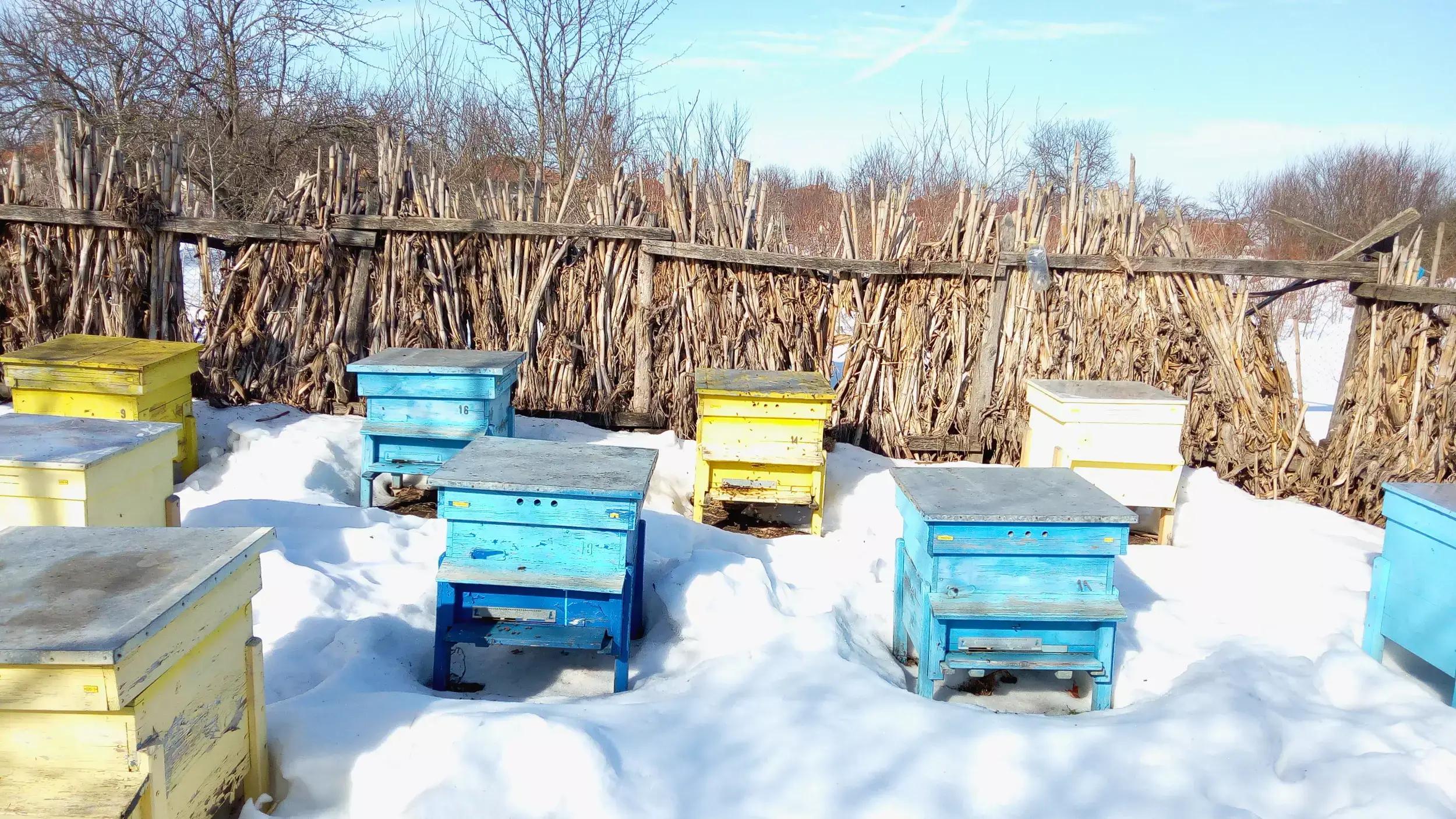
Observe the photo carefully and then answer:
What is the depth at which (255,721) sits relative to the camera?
2709 millimetres

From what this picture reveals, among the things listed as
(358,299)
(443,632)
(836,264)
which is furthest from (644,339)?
Result: (443,632)

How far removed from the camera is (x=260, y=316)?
7312 millimetres

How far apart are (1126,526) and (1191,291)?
164 inches

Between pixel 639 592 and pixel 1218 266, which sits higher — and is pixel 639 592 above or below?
below

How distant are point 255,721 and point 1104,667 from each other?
315cm

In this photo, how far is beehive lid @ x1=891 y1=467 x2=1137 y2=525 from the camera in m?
3.64

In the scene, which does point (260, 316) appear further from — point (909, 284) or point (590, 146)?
point (590, 146)

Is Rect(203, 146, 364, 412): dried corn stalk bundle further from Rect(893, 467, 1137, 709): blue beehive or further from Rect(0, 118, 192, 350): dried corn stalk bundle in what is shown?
Rect(893, 467, 1137, 709): blue beehive

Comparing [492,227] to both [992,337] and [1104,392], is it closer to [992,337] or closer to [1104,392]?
[992,337]

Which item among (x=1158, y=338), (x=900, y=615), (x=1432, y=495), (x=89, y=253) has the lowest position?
(x=900, y=615)

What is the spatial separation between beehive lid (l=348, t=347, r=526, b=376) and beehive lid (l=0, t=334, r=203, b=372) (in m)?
1.07

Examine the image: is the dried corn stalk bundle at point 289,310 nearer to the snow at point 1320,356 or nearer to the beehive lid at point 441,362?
the beehive lid at point 441,362

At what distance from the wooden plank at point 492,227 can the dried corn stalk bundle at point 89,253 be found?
1.37 m

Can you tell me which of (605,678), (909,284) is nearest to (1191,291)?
(909,284)
